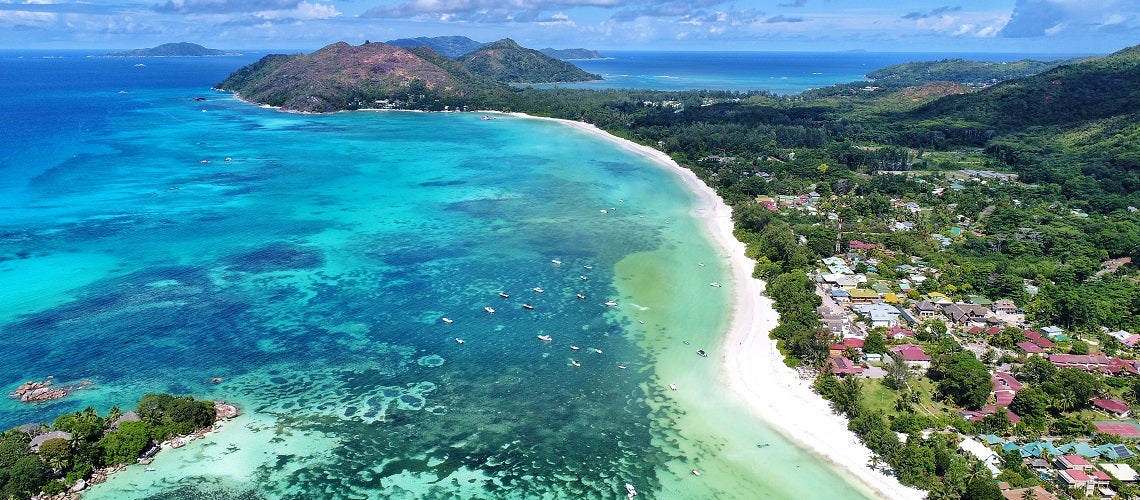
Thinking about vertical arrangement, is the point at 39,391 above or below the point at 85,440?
below

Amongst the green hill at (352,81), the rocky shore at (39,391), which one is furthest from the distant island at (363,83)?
the rocky shore at (39,391)

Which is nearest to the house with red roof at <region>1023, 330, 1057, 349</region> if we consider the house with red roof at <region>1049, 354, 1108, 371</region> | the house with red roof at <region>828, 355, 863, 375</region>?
the house with red roof at <region>1049, 354, 1108, 371</region>

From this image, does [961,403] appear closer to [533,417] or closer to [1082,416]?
[1082,416]

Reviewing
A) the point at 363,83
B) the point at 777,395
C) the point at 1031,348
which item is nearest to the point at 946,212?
the point at 1031,348

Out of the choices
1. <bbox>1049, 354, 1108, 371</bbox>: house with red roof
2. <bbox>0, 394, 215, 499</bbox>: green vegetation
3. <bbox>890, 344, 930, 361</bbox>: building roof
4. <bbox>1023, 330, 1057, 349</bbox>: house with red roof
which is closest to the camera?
<bbox>0, 394, 215, 499</bbox>: green vegetation

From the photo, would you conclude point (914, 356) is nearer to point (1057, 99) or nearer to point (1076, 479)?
point (1076, 479)

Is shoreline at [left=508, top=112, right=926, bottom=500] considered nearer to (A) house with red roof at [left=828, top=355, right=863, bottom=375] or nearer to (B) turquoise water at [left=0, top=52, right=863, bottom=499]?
(B) turquoise water at [left=0, top=52, right=863, bottom=499]

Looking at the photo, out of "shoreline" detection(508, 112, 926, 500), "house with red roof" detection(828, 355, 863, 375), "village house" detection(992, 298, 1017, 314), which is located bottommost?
"shoreline" detection(508, 112, 926, 500)
